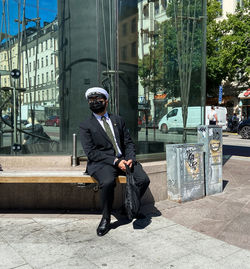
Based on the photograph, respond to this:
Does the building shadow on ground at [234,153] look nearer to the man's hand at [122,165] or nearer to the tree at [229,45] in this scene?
the man's hand at [122,165]

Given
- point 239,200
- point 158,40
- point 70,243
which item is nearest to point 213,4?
point 158,40

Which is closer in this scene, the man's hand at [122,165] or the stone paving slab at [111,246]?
the stone paving slab at [111,246]

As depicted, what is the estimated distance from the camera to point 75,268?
2.48 meters

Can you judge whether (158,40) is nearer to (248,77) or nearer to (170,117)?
(170,117)

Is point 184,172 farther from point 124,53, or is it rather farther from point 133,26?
point 133,26

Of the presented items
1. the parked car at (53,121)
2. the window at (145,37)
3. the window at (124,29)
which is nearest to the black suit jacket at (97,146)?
the parked car at (53,121)

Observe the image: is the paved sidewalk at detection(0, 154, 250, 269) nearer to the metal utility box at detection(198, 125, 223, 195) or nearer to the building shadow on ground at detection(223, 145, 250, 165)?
the metal utility box at detection(198, 125, 223, 195)

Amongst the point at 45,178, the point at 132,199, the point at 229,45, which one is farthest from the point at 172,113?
the point at 229,45

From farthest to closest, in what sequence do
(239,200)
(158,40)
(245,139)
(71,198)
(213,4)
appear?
(213,4) < (245,139) < (158,40) < (239,200) < (71,198)

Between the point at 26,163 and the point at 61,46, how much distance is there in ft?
7.26

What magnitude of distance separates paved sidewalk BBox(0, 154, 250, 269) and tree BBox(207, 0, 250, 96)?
70.8 ft

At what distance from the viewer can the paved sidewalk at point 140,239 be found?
2596 millimetres

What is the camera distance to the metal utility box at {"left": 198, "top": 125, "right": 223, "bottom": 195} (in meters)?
4.58

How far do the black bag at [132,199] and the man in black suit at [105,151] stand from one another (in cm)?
15
